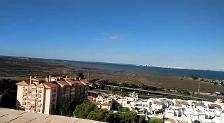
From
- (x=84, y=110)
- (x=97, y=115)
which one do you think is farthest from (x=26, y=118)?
(x=84, y=110)

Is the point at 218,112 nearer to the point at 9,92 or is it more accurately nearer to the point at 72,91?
the point at 72,91

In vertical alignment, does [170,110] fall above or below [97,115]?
below

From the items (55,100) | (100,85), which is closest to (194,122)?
(55,100)

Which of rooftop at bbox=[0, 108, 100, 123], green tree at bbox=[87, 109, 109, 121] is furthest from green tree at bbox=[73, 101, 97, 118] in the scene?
rooftop at bbox=[0, 108, 100, 123]

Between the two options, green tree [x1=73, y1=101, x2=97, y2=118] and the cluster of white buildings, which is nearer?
green tree [x1=73, y1=101, x2=97, y2=118]

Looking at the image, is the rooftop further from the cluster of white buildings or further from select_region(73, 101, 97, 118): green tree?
the cluster of white buildings

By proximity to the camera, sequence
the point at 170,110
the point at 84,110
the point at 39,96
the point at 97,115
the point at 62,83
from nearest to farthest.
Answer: the point at 97,115 → the point at 84,110 → the point at 39,96 → the point at 170,110 → the point at 62,83

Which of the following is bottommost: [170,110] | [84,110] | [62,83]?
[170,110]

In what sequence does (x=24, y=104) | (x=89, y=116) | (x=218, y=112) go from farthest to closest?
(x=218, y=112)
(x=24, y=104)
(x=89, y=116)

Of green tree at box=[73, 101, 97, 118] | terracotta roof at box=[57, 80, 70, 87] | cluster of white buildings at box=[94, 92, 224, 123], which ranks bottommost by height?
cluster of white buildings at box=[94, 92, 224, 123]

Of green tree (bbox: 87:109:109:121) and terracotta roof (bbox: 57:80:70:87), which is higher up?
terracotta roof (bbox: 57:80:70:87)

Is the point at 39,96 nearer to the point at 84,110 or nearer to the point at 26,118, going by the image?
the point at 84,110
